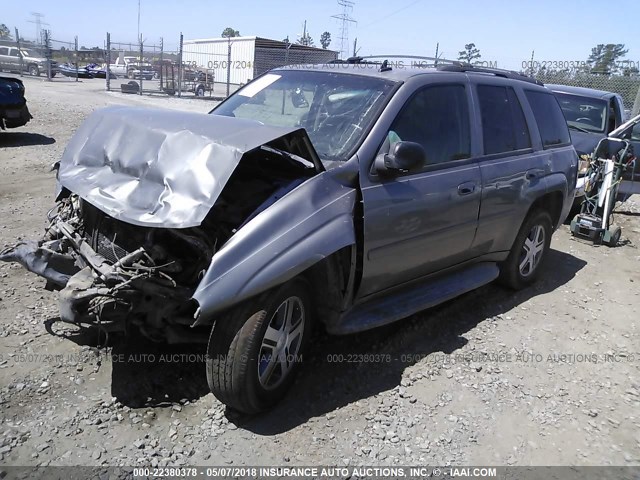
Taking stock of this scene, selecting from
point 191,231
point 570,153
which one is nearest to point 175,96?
point 570,153

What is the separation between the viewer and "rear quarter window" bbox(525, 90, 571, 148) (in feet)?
16.8

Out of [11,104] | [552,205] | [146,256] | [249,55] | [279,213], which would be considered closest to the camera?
[146,256]

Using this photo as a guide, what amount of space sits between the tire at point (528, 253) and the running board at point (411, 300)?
0.39m

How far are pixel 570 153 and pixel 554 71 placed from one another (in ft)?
48.4

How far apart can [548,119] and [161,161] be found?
401cm

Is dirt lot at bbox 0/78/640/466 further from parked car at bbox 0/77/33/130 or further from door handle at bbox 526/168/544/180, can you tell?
parked car at bbox 0/77/33/130

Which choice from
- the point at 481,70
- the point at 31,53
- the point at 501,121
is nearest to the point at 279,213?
the point at 501,121

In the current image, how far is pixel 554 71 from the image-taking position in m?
18.3

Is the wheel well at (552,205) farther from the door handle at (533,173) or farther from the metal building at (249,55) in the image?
the metal building at (249,55)

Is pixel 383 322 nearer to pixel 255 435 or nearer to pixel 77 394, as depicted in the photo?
pixel 255 435

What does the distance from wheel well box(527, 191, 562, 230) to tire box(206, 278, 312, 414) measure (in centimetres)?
300

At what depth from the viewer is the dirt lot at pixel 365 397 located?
2.90 metres

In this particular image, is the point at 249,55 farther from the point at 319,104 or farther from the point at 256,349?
the point at 256,349

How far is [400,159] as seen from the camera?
333cm
